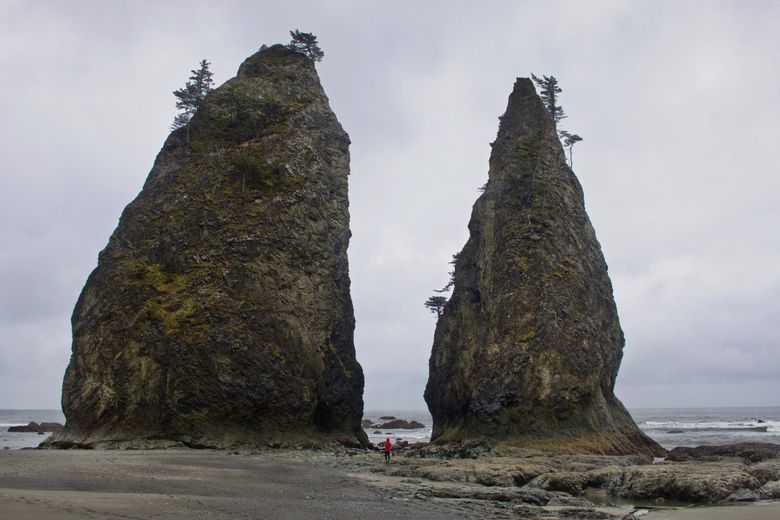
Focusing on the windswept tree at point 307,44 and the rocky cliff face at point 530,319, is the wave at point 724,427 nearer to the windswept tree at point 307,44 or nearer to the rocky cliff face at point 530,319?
the rocky cliff face at point 530,319

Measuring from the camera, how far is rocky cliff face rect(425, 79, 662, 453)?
42.7m

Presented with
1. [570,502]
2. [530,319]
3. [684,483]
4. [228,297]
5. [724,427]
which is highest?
[228,297]

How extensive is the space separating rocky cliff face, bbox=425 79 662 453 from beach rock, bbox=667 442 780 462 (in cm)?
273

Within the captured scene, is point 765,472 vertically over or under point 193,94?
under

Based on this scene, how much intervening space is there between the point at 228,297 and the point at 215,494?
25992 mm

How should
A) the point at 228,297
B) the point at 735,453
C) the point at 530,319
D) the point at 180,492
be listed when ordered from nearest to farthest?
the point at 180,492
the point at 735,453
the point at 228,297
the point at 530,319

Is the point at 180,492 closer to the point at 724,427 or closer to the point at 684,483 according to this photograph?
the point at 684,483

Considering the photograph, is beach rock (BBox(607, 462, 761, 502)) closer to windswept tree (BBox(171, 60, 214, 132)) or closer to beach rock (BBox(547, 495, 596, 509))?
beach rock (BBox(547, 495, 596, 509))

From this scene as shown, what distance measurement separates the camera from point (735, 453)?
132 ft

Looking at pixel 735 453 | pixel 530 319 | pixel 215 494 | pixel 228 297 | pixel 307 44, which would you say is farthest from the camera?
pixel 307 44

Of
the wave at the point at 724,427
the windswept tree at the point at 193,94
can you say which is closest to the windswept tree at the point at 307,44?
the windswept tree at the point at 193,94

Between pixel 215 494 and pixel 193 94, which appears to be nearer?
pixel 215 494

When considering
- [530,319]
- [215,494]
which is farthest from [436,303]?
[215,494]

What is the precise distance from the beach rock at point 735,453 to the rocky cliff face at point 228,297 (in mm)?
22757
